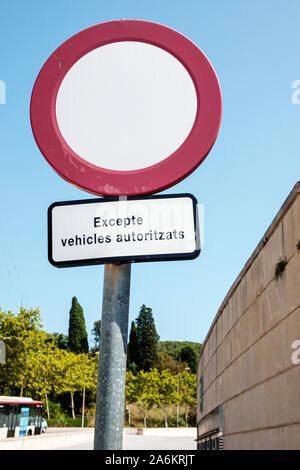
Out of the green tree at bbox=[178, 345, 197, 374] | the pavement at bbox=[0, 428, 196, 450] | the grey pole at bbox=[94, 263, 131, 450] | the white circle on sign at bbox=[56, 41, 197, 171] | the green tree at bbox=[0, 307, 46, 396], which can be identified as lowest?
the pavement at bbox=[0, 428, 196, 450]

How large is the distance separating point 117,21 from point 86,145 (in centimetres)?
57

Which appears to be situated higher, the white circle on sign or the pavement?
the white circle on sign

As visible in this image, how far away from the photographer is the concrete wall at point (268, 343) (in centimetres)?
401

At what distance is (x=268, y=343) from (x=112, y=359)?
11.5ft

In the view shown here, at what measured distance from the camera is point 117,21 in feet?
6.35

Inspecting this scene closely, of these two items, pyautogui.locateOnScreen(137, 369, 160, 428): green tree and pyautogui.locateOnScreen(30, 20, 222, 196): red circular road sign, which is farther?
pyautogui.locateOnScreen(137, 369, 160, 428): green tree

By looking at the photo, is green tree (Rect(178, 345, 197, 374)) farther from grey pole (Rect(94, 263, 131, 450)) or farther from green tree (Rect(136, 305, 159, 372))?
grey pole (Rect(94, 263, 131, 450))

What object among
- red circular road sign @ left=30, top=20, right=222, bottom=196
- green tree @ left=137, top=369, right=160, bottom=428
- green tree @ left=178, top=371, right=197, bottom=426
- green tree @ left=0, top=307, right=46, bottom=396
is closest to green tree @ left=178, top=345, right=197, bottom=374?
green tree @ left=178, top=371, right=197, bottom=426

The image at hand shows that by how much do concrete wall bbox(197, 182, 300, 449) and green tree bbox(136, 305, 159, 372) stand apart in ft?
194

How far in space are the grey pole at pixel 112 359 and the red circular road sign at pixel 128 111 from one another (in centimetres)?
34

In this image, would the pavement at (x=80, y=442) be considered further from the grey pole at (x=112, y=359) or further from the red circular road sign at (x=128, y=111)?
the red circular road sign at (x=128, y=111)

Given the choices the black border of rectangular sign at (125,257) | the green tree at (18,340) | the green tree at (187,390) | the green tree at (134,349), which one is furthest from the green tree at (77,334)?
the black border of rectangular sign at (125,257)

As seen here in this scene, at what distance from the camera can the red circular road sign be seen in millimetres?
1757
